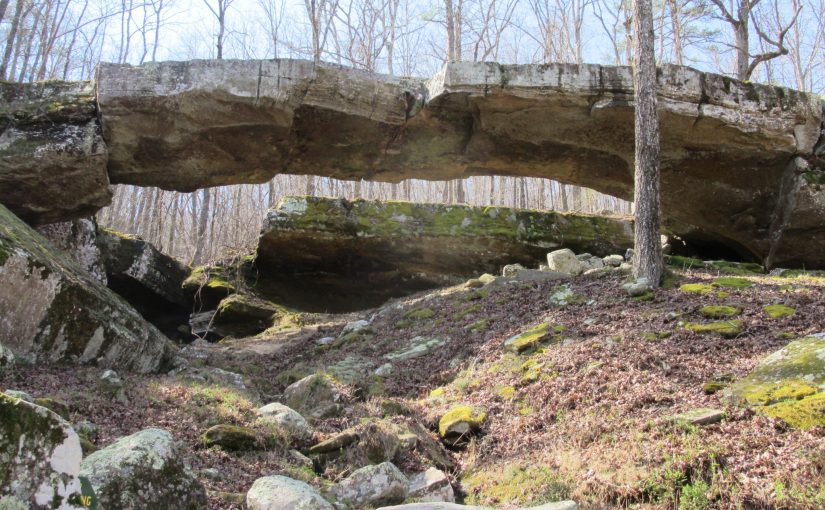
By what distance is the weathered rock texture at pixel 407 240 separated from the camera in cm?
1185

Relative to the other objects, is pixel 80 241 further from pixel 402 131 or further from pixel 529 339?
pixel 529 339

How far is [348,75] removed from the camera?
969cm

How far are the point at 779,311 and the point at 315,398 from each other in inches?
186

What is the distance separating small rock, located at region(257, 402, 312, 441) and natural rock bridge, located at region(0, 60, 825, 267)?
571cm

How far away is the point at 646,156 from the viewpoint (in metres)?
7.88

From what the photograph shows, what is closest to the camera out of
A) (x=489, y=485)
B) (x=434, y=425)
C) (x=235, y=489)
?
(x=235, y=489)

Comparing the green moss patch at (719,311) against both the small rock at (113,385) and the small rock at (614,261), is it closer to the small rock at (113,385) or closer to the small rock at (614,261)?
the small rock at (614,261)

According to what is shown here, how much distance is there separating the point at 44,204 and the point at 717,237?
12.2 metres

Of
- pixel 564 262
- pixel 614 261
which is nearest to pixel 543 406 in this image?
pixel 564 262

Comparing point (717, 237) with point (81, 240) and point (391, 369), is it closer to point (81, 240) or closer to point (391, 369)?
point (391, 369)

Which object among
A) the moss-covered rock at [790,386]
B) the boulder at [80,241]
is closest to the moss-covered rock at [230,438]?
the moss-covered rock at [790,386]

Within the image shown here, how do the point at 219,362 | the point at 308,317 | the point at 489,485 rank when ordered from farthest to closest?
the point at 308,317 < the point at 219,362 < the point at 489,485

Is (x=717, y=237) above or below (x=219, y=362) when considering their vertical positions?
above

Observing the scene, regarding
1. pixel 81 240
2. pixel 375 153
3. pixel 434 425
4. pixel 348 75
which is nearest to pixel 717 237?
pixel 375 153
